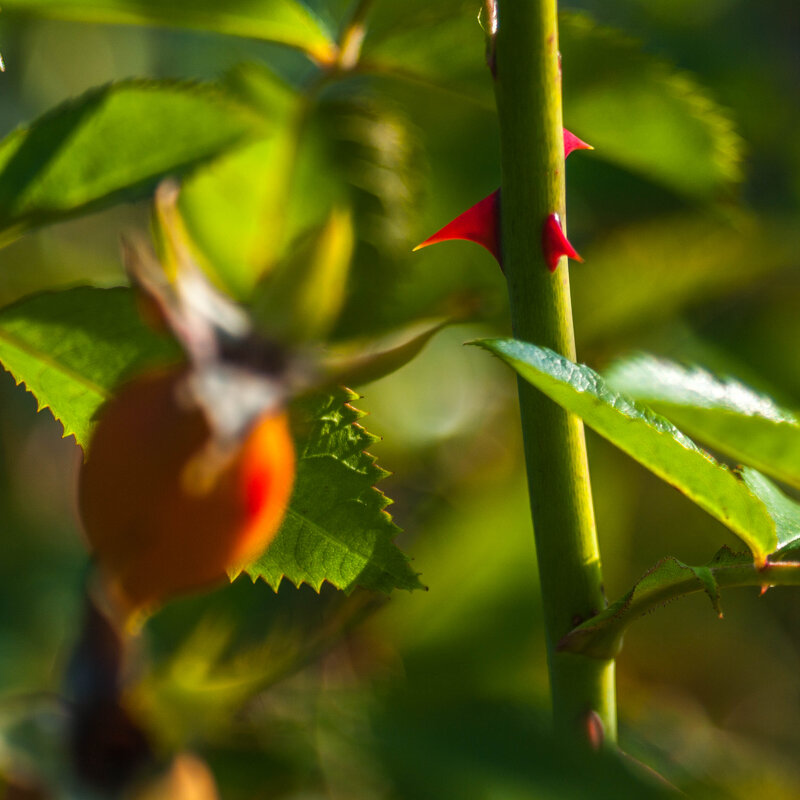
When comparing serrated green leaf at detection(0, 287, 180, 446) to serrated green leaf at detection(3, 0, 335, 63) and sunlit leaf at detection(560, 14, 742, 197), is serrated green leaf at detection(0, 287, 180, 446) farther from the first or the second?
sunlit leaf at detection(560, 14, 742, 197)

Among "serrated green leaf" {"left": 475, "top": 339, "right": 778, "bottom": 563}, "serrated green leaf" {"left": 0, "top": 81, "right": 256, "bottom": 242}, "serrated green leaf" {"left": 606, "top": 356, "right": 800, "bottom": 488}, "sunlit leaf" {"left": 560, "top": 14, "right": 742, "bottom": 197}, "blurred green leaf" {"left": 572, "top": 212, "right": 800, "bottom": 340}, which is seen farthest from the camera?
"blurred green leaf" {"left": 572, "top": 212, "right": 800, "bottom": 340}

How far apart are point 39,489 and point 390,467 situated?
31.1 inches

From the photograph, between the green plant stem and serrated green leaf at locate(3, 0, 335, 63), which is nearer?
the green plant stem

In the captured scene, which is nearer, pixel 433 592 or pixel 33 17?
pixel 33 17

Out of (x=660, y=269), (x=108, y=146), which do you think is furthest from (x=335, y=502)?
(x=660, y=269)

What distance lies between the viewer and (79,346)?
2.23 feet

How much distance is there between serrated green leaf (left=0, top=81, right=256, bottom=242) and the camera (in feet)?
2.38

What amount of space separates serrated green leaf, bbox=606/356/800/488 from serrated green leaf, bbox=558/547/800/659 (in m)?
0.09

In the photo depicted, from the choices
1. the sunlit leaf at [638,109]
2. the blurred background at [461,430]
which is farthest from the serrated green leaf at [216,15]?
the sunlit leaf at [638,109]

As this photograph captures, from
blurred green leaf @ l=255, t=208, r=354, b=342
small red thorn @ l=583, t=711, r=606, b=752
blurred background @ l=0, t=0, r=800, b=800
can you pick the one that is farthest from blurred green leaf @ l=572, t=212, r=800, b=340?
small red thorn @ l=583, t=711, r=606, b=752

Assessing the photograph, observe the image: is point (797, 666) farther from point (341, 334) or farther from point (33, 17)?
point (33, 17)

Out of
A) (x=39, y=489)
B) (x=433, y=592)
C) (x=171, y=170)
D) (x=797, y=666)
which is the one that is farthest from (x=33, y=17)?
(x=797, y=666)

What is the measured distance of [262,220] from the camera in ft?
3.44

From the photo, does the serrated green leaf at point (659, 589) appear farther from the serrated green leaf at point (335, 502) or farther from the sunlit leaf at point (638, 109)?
the sunlit leaf at point (638, 109)
